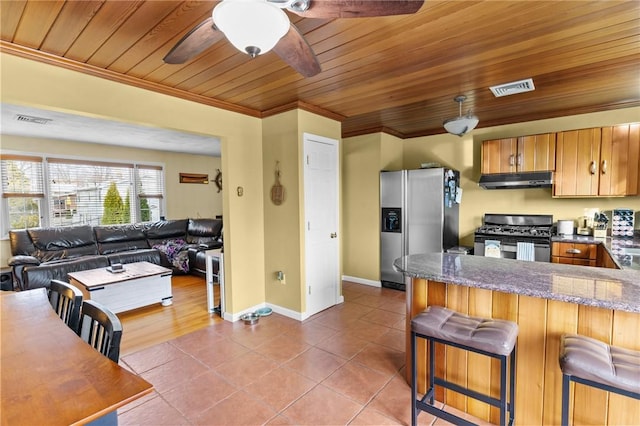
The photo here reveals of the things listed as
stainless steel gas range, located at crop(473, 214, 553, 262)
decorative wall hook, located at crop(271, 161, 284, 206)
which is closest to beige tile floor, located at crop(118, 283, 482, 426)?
decorative wall hook, located at crop(271, 161, 284, 206)

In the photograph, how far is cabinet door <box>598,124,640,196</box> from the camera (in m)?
3.34

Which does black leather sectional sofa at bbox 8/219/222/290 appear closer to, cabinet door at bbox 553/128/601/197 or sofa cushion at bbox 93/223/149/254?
sofa cushion at bbox 93/223/149/254

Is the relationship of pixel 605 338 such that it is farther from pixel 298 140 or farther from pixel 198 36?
pixel 298 140

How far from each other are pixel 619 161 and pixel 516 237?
1297mm

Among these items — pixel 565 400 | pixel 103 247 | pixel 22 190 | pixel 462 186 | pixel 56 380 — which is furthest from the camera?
pixel 103 247

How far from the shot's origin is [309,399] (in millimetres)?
2107

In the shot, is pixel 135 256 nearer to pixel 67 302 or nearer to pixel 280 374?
pixel 67 302

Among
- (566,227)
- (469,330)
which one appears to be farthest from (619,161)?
(469,330)

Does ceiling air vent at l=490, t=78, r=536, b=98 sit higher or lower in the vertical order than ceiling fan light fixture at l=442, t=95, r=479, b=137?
higher

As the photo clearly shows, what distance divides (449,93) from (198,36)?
251cm

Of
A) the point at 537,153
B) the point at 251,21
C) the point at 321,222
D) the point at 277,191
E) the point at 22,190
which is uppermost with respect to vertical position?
the point at 251,21

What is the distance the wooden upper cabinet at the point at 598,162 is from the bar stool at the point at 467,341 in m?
2.85

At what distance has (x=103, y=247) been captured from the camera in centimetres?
525

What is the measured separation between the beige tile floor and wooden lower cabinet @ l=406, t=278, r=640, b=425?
13.7 inches
